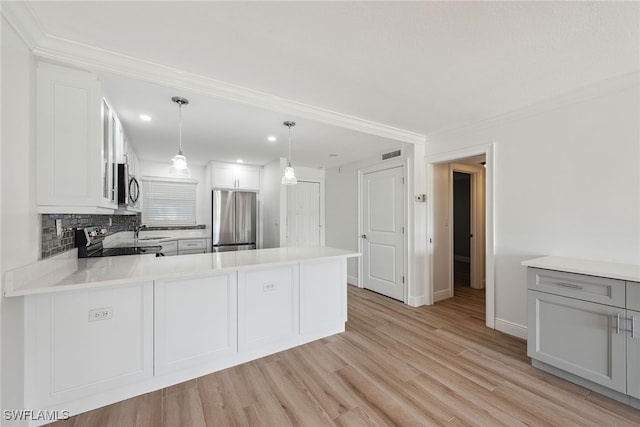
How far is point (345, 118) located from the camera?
2.89 m

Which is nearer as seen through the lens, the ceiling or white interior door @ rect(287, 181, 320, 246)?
the ceiling

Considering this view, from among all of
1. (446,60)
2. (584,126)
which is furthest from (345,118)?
(584,126)

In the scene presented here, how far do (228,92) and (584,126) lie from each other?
10.4 feet

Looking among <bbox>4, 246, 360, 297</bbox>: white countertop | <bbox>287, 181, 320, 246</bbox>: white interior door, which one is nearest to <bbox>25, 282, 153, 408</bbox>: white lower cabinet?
<bbox>4, 246, 360, 297</bbox>: white countertop

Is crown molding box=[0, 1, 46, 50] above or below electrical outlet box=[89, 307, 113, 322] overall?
above

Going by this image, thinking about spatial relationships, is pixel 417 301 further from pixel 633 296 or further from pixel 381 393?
pixel 633 296

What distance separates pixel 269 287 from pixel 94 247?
6.24 ft

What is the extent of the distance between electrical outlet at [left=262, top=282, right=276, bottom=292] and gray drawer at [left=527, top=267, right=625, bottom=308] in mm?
2261

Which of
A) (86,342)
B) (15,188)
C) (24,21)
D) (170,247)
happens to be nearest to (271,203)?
(170,247)

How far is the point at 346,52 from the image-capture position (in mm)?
1758

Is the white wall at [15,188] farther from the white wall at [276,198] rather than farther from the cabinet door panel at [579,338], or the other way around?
the cabinet door panel at [579,338]

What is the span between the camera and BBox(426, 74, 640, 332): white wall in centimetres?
210

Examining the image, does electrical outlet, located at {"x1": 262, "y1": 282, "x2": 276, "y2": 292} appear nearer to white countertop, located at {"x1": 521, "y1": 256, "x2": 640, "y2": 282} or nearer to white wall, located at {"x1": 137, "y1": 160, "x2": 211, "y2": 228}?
white countertop, located at {"x1": 521, "y1": 256, "x2": 640, "y2": 282}

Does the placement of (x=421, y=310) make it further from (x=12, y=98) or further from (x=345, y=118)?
(x=12, y=98)
